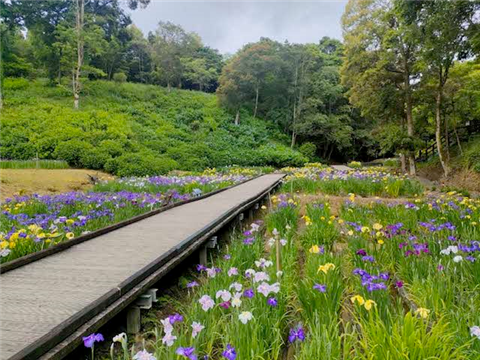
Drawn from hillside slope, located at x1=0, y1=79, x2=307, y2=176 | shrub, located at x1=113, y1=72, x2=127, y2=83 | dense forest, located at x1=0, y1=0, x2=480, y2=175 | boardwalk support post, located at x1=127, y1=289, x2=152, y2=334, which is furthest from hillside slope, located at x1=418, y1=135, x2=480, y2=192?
shrub, located at x1=113, y1=72, x2=127, y2=83

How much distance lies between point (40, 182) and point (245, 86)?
→ 22756 millimetres

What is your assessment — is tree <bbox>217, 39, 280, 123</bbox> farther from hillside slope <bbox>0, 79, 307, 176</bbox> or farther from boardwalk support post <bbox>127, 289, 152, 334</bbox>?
boardwalk support post <bbox>127, 289, 152, 334</bbox>

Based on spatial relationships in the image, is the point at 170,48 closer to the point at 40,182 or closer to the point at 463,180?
the point at 40,182

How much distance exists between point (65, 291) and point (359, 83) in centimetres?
1540

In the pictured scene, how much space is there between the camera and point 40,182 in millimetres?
10078

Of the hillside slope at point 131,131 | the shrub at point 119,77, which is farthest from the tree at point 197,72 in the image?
the shrub at point 119,77

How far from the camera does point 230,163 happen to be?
2170 cm

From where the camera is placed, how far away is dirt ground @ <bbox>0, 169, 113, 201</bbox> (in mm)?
9078

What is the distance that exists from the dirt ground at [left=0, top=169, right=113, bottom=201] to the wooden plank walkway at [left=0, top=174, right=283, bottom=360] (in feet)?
22.4

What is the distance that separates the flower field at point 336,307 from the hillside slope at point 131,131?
1324 centimetres

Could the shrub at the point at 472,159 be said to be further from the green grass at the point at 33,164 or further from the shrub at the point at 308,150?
the shrub at the point at 308,150

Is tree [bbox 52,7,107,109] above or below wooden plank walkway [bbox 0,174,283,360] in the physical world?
above

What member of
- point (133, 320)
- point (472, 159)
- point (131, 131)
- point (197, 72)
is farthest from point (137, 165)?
point (197, 72)

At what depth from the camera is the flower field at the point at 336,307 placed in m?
1.48
